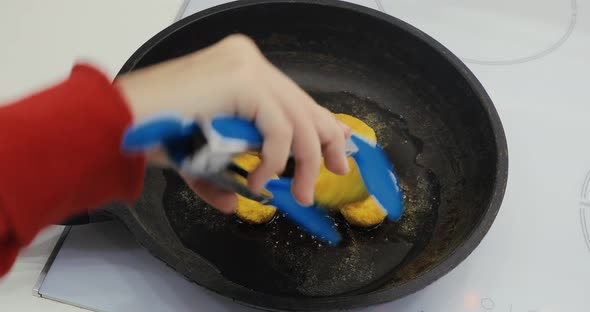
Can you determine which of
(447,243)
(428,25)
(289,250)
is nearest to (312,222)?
(289,250)

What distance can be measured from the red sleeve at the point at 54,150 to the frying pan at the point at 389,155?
0.56 feet

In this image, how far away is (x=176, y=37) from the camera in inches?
28.5

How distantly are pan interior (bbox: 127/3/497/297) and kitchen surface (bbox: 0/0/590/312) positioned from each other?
5 centimetres

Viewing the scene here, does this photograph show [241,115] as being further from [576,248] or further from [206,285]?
[576,248]

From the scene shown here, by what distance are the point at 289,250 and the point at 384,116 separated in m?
0.27

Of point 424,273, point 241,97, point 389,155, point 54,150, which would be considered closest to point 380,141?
point 389,155

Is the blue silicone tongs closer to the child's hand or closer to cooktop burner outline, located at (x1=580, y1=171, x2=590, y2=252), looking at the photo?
the child's hand

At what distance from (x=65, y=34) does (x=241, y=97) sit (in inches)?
20.5

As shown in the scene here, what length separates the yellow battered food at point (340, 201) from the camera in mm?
665

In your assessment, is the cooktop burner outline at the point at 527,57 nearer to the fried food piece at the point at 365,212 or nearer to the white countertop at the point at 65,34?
the fried food piece at the point at 365,212

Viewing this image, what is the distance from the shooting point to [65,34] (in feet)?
2.68

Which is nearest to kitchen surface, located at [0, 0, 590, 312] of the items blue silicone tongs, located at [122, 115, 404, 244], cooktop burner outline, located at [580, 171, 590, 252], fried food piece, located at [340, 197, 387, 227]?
cooktop burner outline, located at [580, 171, 590, 252]

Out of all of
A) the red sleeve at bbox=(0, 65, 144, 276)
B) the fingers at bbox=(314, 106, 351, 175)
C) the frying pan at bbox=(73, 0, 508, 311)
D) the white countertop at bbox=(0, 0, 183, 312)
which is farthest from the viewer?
the white countertop at bbox=(0, 0, 183, 312)

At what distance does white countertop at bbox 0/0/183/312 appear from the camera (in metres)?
0.77
